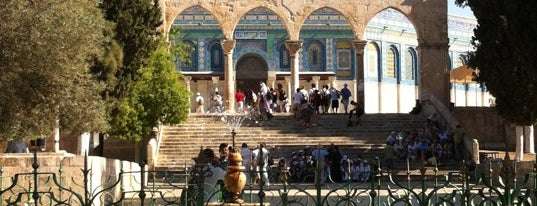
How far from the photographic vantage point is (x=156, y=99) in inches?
1251

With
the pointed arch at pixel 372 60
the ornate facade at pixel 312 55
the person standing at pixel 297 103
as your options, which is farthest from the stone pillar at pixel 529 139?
the pointed arch at pixel 372 60

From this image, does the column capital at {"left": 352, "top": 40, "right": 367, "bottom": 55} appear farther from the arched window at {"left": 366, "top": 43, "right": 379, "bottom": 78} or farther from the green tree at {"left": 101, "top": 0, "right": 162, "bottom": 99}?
the arched window at {"left": 366, "top": 43, "right": 379, "bottom": 78}

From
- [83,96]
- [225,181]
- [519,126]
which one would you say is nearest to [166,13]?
[519,126]

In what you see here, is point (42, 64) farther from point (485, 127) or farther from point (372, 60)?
point (372, 60)

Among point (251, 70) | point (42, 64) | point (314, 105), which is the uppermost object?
point (251, 70)

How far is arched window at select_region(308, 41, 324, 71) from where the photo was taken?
51.1m

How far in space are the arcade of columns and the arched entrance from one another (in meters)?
12.2

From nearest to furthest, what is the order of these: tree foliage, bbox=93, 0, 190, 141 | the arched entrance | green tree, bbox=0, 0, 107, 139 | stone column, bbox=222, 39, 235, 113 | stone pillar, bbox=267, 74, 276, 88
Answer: green tree, bbox=0, 0, 107, 139
tree foliage, bbox=93, 0, 190, 141
stone column, bbox=222, 39, 235, 113
stone pillar, bbox=267, 74, 276, 88
the arched entrance

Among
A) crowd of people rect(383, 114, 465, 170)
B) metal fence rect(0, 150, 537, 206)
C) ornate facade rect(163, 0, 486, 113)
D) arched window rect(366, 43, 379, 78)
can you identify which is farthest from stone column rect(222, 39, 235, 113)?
arched window rect(366, 43, 379, 78)

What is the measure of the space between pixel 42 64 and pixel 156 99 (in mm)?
13007

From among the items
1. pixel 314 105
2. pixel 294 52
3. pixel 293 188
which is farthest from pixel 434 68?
pixel 293 188

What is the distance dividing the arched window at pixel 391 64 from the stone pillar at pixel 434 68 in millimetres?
14848

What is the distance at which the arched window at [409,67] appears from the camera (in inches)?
2078

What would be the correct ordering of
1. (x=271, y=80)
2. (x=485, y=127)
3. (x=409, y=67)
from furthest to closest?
(x=409, y=67) → (x=271, y=80) → (x=485, y=127)
